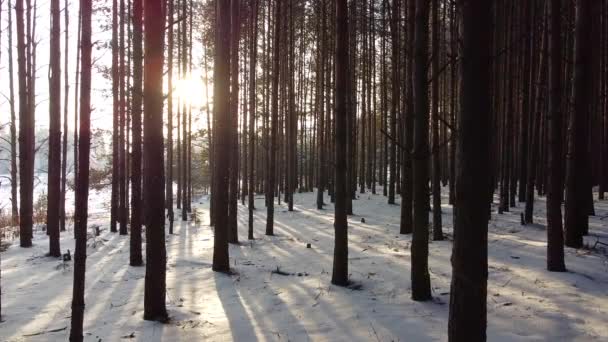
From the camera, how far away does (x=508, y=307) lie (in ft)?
16.5

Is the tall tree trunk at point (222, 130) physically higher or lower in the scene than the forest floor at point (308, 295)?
higher

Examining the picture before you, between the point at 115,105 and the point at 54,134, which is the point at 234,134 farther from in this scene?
the point at 54,134

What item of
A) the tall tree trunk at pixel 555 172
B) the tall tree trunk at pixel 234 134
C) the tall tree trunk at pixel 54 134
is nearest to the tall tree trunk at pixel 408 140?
the tall tree trunk at pixel 555 172

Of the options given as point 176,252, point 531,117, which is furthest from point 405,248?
point 531,117

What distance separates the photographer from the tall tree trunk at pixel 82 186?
392 cm

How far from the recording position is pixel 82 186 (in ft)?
13.3

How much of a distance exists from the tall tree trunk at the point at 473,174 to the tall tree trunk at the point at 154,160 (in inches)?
147

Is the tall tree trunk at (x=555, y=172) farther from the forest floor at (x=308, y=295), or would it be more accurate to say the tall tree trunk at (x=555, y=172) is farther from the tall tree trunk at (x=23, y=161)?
the tall tree trunk at (x=23, y=161)

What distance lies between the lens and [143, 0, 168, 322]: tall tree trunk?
16.5 ft

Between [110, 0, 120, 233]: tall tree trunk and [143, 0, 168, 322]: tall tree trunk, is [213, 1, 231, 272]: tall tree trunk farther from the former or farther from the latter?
[110, 0, 120, 233]: tall tree trunk

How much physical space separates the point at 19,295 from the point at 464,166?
7.09 m

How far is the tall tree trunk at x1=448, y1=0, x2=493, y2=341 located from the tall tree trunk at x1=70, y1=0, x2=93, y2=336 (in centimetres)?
328

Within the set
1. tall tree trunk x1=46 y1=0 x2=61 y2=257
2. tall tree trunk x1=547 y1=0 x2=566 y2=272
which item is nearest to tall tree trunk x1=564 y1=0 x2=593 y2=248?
tall tree trunk x1=547 y1=0 x2=566 y2=272

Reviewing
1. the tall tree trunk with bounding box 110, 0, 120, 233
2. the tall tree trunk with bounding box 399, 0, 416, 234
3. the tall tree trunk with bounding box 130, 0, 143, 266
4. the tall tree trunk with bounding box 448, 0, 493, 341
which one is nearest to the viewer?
the tall tree trunk with bounding box 448, 0, 493, 341
